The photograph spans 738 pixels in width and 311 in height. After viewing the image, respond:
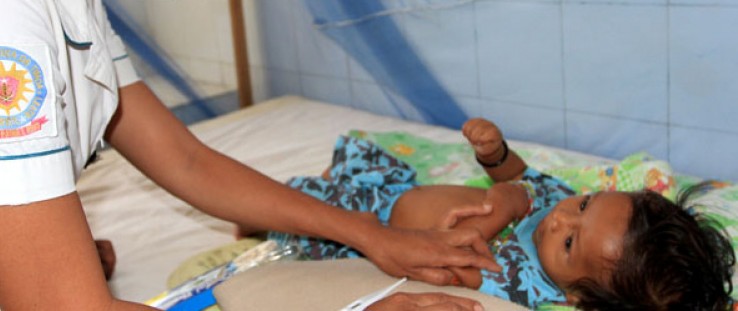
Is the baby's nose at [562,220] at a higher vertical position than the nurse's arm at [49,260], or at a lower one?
lower

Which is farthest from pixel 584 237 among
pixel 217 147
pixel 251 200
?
pixel 217 147

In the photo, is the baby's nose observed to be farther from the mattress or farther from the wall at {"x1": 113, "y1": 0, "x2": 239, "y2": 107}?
the wall at {"x1": 113, "y1": 0, "x2": 239, "y2": 107}

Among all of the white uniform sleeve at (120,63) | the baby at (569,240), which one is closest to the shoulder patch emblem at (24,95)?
the white uniform sleeve at (120,63)

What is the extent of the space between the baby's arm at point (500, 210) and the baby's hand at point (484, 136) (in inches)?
3.3

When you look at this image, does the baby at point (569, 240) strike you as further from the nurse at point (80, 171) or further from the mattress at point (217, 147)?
the mattress at point (217, 147)

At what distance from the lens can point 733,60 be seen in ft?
6.21

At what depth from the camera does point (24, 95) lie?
909 mm

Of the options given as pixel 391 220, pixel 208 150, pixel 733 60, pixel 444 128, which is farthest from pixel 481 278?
pixel 444 128

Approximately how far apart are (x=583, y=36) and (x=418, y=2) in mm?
555

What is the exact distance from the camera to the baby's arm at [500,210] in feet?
5.35

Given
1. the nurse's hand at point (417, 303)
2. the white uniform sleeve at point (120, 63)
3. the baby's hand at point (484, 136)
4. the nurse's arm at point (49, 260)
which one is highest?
the white uniform sleeve at point (120, 63)

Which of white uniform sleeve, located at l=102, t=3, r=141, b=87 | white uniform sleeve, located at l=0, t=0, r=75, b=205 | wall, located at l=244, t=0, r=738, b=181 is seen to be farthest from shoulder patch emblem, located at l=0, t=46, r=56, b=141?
wall, located at l=244, t=0, r=738, b=181

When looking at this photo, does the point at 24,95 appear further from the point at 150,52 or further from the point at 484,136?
the point at 150,52

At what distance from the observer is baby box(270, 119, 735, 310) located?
141 centimetres
